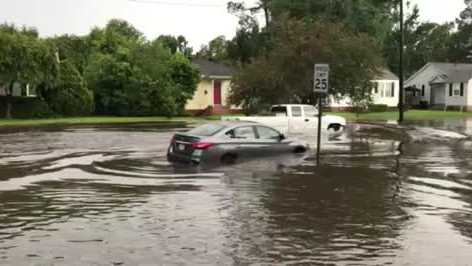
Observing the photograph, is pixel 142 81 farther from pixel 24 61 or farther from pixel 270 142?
pixel 270 142

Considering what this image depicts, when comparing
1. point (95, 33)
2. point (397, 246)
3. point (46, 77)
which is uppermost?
point (95, 33)

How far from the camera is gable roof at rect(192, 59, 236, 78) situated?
6016cm

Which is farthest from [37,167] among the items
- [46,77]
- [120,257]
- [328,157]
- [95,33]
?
[95,33]

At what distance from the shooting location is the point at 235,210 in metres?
12.3

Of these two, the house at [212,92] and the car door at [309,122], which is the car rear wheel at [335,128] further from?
the house at [212,92]

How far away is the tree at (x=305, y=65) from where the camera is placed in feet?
123

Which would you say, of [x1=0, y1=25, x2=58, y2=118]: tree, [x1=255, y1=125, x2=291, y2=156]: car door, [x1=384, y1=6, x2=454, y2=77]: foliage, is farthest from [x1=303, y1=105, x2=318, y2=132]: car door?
[x1=384, y1=6, x2=454, y2=77]: foliage

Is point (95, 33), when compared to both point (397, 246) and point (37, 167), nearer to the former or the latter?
point (37, 167)

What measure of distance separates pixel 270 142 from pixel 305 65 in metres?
17.3

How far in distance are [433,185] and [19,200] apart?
30.5 ft

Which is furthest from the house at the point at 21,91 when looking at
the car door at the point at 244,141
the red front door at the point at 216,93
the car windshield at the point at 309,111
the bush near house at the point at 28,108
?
the car door at the point at 244,141

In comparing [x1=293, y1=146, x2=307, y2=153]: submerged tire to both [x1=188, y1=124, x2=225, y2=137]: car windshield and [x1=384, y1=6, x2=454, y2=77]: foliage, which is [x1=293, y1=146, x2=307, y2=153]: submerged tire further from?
[x1=384, y1=6, x2=454, y2=77]: foliage

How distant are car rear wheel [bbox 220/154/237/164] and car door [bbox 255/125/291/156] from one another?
99 cm

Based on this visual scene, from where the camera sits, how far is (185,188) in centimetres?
1509
